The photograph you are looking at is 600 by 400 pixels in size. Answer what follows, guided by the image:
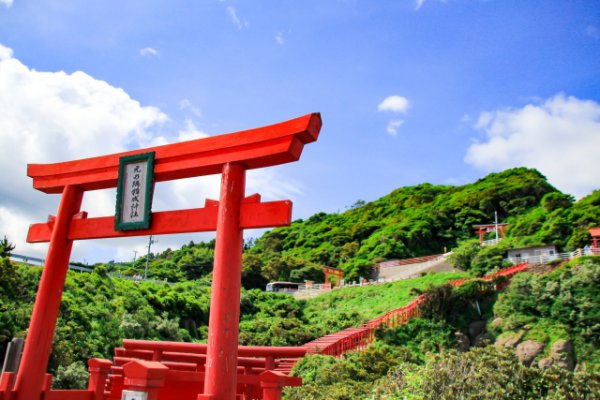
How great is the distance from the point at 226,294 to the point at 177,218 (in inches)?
50.3

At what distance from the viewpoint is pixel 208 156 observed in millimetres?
5582

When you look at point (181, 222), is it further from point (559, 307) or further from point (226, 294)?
point (559, 307)

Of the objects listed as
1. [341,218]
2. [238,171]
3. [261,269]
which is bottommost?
[238,171]

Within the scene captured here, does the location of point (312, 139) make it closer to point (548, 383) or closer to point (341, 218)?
point (548, 383)

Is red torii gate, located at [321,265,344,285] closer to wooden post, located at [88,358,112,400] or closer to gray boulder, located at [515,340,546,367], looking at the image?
gray boulder, located at [515,340,546,367]

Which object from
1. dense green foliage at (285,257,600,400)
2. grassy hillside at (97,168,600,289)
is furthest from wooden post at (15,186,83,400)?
grassy hillside at (97,168,600,289)

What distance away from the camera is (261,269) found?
133ft

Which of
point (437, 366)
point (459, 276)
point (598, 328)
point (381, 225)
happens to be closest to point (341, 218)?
point (381, 225)

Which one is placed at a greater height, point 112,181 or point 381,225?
point 381,225

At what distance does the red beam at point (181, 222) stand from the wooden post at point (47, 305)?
0.62 feet

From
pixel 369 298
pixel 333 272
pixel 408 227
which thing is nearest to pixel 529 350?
pixel 369 298

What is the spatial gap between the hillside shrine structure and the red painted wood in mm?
11

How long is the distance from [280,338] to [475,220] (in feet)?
112

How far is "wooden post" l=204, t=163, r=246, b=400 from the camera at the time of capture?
4.62m
